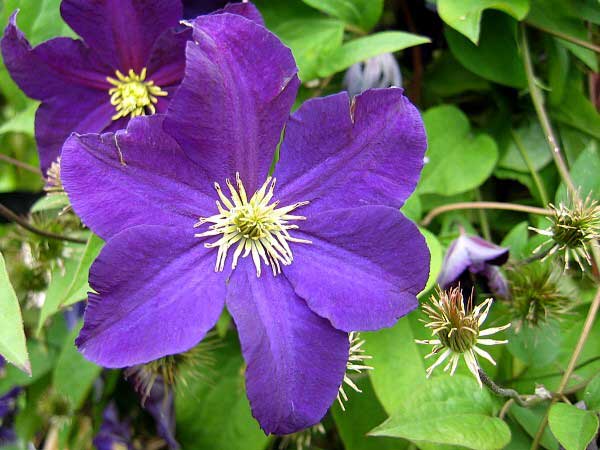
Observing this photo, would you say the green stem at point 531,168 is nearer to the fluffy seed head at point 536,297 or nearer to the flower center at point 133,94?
the fluffy seed head at point 536,297

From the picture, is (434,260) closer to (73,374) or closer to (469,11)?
(469,11)

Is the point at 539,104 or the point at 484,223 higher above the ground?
the point at 539,104

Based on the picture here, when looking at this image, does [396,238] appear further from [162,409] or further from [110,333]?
[162,409]

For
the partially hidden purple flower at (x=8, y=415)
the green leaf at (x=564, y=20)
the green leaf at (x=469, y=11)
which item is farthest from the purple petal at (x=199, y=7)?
the partially hidden purple flower at (x=8, y=415)

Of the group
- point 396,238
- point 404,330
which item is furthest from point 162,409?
point 396,238

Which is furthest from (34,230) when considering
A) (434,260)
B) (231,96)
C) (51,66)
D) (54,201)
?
(434,260)

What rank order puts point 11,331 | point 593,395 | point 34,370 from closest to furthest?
point 11,331, point 593,395, point 34,370

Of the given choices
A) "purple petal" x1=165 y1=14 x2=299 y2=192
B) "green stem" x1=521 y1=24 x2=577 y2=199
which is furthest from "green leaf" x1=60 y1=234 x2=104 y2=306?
"green stem" x1=521 y1=24 x2=577 y2=199
